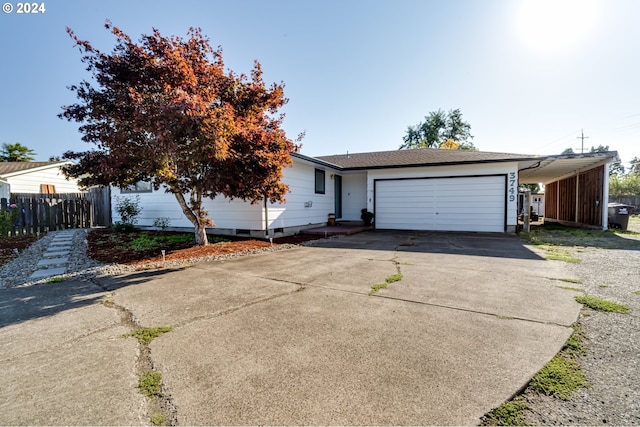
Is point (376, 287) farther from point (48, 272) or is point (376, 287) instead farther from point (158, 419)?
point (48, 272)

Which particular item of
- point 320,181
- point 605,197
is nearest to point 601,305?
point 320,181

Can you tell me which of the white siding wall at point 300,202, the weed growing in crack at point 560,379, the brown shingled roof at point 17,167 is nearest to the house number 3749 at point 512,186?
the white siding wall at point 300,202

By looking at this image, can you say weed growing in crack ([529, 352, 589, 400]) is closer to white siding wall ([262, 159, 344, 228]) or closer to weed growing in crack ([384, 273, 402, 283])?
weed growing in crack ([384, 273, 402, 283])

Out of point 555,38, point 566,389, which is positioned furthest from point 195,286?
point 555,38

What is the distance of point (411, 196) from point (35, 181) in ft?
70.6

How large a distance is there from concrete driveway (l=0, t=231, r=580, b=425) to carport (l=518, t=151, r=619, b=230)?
9.19m

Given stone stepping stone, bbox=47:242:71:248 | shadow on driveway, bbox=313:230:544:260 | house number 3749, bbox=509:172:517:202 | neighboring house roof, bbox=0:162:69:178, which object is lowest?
shadow on driveway, bbox=313:230:544:260

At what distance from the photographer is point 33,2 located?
6168 millimetres

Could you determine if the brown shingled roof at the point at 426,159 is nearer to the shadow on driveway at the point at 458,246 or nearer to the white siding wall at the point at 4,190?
the shadow on driveway at the point at 458,246

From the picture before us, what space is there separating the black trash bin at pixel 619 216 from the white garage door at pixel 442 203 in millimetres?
5849

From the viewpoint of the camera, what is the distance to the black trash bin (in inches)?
472

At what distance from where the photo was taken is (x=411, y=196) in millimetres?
12578

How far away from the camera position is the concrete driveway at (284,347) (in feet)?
5.73

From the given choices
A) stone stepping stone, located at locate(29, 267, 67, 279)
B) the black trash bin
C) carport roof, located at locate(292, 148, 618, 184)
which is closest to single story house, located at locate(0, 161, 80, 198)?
stone stepping stone, located at locate(29, 267, 67, 279)
